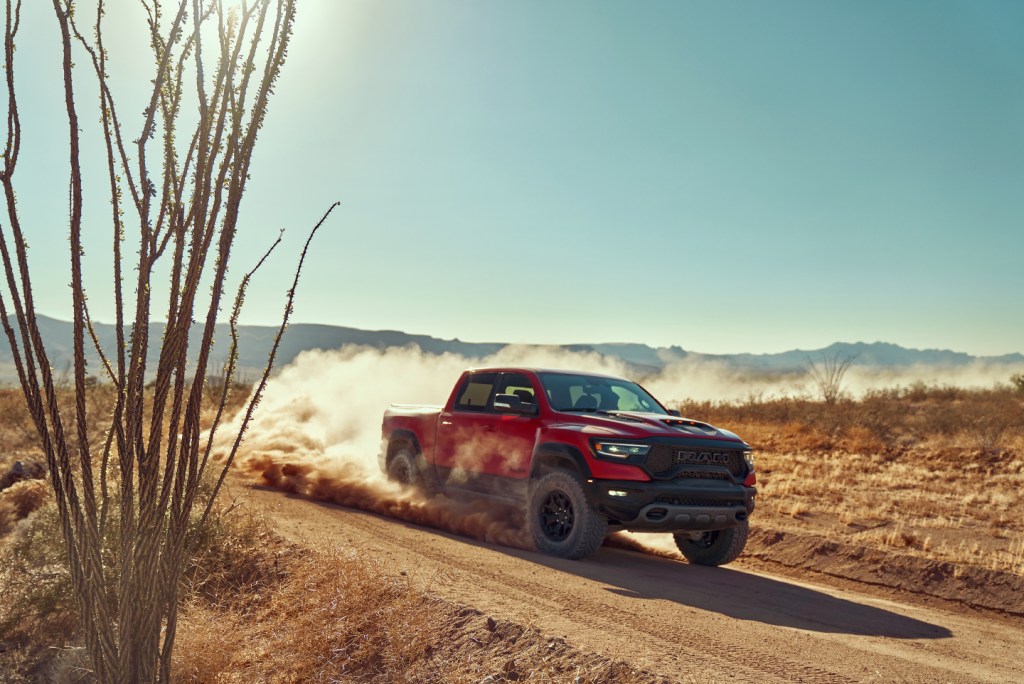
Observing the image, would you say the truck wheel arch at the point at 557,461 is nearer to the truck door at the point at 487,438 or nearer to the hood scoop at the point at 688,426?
the truck door at the point at 487,438

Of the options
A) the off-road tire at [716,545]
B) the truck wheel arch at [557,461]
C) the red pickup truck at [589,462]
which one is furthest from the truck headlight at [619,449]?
the off-road tire at [716,545]

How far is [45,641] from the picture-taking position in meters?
7.03

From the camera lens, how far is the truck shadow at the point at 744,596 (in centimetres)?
712

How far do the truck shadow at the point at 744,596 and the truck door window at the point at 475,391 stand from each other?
94.1 inches

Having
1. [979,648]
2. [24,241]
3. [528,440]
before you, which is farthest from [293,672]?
[979,648]

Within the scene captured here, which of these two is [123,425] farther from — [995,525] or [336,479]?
[995,525]

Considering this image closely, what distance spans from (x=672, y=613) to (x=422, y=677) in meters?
2.11

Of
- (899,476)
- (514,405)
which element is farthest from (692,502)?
(899,476)

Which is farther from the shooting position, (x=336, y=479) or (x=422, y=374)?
(x=422, y=374)

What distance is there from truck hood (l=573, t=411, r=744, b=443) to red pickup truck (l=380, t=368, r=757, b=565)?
13 mm

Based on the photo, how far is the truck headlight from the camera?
886 centimetres

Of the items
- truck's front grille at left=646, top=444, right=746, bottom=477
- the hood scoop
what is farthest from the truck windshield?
truck's front grille at left=646, top=444, right=746, bottom=477

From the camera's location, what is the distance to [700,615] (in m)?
6.72

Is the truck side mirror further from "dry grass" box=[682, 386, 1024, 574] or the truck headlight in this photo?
"dry grass" box=[682, 386, 1024, 574]
